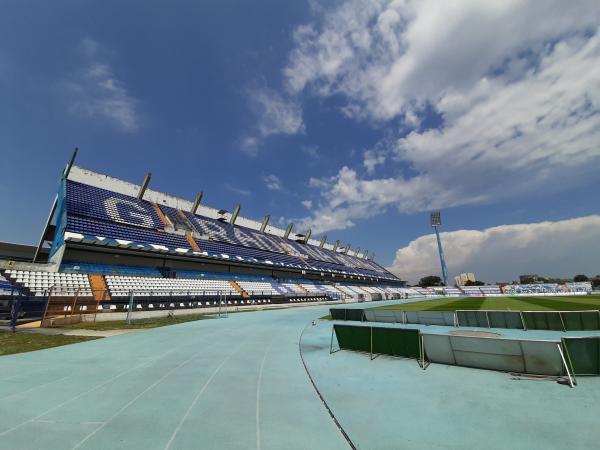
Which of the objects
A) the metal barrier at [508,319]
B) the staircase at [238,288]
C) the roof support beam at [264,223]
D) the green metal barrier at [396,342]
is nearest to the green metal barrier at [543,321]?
the metal barrier at [508,319]

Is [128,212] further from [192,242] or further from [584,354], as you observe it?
[584,354]

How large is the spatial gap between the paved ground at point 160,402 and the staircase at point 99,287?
1473cm

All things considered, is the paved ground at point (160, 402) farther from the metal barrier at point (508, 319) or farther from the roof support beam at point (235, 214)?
the roof support beam at point (235, 214)

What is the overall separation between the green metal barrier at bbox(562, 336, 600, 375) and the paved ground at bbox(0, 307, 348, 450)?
22.4 ft

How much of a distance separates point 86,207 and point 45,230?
7.19 metres

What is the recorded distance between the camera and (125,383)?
280 inches

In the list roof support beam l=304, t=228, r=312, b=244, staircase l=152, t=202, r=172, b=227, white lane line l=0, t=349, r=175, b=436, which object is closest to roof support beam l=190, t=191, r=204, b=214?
staircase l=152, t=202, r=172, b=227

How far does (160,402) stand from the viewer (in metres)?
5.89

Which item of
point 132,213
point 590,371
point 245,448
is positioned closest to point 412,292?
point 132,213

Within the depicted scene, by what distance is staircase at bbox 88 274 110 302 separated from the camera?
917 inches

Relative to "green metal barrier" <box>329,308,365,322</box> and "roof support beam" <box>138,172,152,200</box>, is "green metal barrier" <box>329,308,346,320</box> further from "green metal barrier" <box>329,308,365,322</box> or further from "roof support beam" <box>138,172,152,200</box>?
"roof support beam" <box>138,172,152,200</box>

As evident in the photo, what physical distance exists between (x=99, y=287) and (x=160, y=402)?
24.9m

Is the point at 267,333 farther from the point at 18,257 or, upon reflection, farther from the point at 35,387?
the point at 18,257

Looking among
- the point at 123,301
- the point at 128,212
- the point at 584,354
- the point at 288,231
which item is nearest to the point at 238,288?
the point at 123,301
